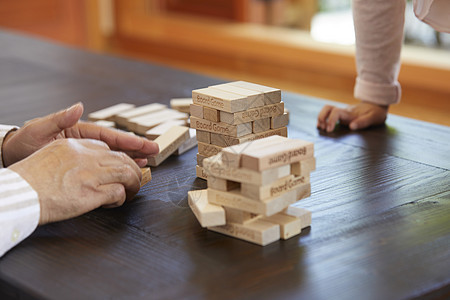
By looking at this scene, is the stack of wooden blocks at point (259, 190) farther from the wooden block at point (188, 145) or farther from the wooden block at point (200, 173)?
the wooden block at point (188, 145)

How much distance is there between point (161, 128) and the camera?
4.63 ft

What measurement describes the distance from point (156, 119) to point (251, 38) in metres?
3.21

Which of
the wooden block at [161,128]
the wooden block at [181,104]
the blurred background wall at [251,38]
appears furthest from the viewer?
the blurred background wall at [251,38]

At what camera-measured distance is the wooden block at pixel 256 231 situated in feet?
2.95

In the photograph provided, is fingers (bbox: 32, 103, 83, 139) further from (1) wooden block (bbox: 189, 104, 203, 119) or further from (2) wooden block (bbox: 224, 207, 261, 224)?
(2) wooden block (bbox: 224, 207, 261, 224)

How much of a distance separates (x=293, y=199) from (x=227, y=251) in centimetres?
13

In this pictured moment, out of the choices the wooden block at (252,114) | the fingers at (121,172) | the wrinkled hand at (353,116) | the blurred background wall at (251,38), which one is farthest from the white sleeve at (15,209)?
the blurred background wall at (251,38)

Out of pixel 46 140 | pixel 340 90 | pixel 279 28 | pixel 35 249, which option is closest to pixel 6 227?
pixel 35 249

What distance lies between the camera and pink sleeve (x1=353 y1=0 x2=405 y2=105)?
1.55 m

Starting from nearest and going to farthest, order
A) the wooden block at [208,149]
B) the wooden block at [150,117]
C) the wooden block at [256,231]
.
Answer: the wooden block at [256,231] → the wooden block at [208,149] → the wooden block at [150,117]

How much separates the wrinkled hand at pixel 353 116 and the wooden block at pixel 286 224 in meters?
0.60

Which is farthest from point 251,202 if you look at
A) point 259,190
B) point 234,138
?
point 234,138

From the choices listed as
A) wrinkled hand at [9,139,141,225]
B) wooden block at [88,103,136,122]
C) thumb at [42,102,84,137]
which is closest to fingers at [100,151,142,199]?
wrinkled hand at [9,139,141,225]

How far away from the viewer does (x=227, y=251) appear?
89 cm
